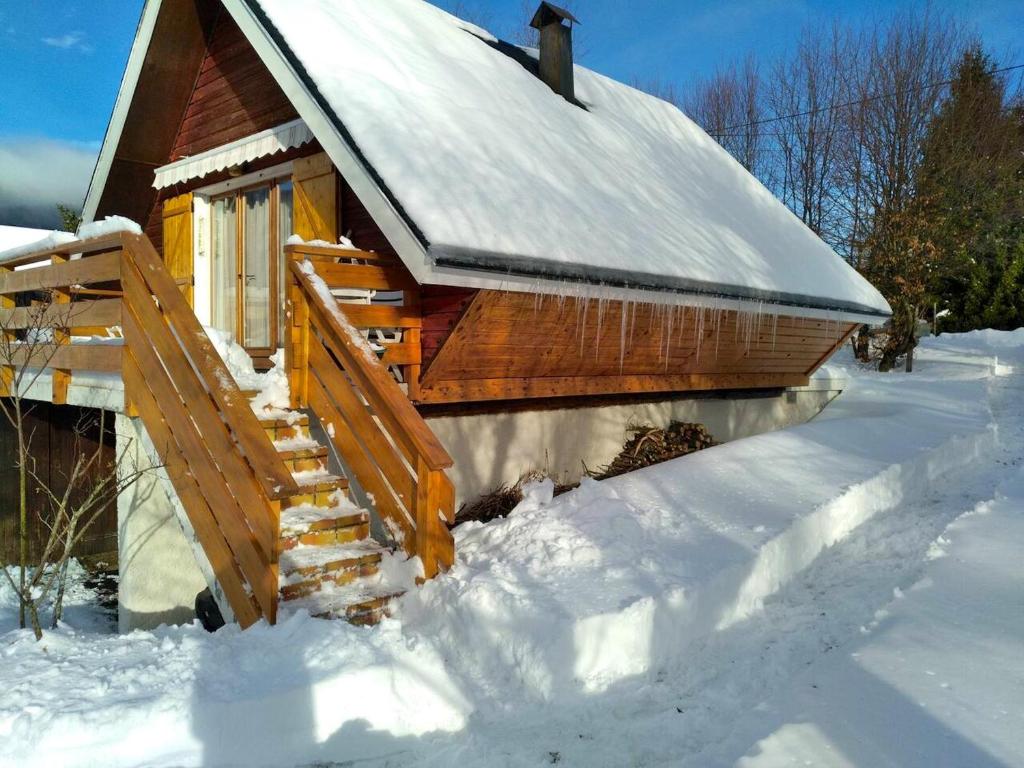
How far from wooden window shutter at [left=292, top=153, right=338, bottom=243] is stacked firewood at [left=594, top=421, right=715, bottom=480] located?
3669 millimetres

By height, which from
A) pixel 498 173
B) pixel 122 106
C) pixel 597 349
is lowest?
pixel 597 349

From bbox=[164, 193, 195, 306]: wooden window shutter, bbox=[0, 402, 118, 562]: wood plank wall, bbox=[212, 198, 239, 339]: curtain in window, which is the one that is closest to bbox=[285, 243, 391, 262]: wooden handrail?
bbox=[212, 198, 239, 339]: curtain in window

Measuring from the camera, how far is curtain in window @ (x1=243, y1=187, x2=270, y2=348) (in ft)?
24.5

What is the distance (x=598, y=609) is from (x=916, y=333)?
596 inches

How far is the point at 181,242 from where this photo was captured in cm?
816

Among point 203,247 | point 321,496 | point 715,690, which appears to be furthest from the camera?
point 203,247

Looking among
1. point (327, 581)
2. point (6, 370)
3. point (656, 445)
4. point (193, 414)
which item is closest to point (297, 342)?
point (193, 414)

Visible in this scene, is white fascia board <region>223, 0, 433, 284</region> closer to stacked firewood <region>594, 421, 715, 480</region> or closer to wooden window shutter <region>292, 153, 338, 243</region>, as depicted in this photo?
wooden window shutter <region>292, 153, 338, 243</region>

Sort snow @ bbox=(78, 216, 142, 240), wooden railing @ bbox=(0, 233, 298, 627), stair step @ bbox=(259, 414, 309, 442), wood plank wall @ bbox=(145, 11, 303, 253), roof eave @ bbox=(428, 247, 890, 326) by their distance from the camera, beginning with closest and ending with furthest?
1. wooden railing @ bbox=(0, 233, 298, 627)
2. roof eave @ bbox=(428, 247, 890, 326)
3. snow @ bbox=(78, 216, 142, 240)
4. stair step @ bbox=(259, 414, 309, 442)
5. wood plank wall @ bbox=(145, 11, 303, 253)

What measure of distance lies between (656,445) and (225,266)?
5.07 meters

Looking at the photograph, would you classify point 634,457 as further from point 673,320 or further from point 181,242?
point 181,242

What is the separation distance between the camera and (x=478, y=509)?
21.3 feet

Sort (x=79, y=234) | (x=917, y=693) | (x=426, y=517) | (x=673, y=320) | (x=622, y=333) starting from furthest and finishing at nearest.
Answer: (x=673, y=320) → (x=622, y=333) → (x=79, y=234) → (x=426, y=517) → (x=917, y=693)

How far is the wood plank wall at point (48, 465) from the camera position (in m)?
7.66
